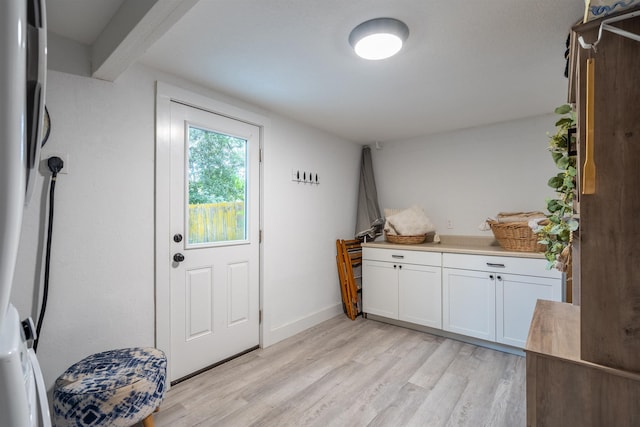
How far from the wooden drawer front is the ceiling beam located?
274cm

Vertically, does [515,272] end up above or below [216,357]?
above

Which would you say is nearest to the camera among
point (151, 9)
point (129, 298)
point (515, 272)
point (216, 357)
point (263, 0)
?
point (151, 9)

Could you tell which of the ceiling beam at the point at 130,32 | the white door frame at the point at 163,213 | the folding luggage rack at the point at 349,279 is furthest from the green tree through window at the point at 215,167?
the folding luggage rack at the point at 349,279

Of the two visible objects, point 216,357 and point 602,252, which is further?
point 216,357

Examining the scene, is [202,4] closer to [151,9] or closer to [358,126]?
[151,9]

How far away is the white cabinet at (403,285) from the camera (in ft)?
9.77

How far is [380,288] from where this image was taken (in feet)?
11.0

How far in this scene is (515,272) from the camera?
2.57m

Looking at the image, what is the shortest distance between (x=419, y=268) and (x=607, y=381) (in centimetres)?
216

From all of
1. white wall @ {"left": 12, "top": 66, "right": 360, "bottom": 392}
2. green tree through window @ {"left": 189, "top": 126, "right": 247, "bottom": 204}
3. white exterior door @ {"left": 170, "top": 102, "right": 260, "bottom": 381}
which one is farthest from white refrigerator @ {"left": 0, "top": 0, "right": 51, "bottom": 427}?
green tree through window @ {"left": 189, "top": 126, "right": 247, "bottom": 204}

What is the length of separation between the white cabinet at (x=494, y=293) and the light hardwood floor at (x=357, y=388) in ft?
0.61

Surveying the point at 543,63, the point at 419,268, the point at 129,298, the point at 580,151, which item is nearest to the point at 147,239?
the point at 129,298

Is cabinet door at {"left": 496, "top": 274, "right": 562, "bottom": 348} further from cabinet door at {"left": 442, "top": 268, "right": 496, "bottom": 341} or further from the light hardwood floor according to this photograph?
the light hardwood floor

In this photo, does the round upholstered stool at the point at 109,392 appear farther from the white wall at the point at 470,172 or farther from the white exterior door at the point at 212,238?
the white wall at the point at 470,172
